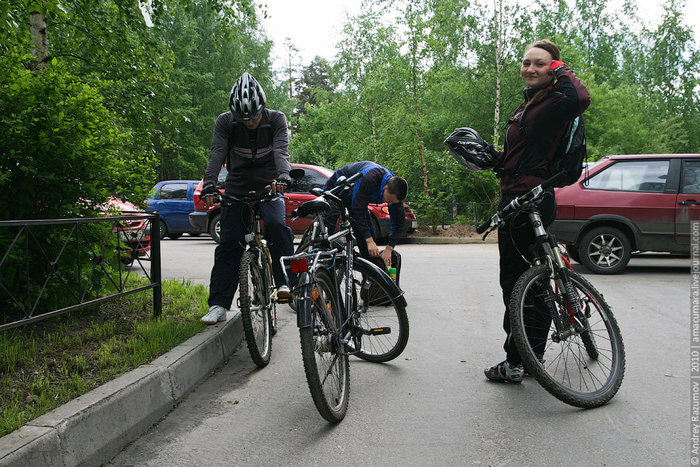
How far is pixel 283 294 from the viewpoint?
13.6 ft

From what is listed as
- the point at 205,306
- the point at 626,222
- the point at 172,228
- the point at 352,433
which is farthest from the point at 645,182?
the point at 172,228

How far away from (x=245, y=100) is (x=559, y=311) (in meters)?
2.64

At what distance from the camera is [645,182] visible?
829 centimetres

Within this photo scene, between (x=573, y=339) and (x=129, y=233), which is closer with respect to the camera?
(x=573, y=339)

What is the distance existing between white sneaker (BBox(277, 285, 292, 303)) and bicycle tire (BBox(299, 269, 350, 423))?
2.33 feet

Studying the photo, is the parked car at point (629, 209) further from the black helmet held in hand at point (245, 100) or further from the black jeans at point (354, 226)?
the black helmet held in hand at point (245, 100)

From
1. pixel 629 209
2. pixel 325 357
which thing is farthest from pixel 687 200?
pixel 325 357

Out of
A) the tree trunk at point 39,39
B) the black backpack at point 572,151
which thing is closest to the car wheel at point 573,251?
the black backpack at point 572,151

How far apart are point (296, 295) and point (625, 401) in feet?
6.58

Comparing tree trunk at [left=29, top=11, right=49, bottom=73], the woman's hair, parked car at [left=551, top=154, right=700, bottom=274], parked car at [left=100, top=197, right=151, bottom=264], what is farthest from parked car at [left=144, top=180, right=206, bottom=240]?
the woman's hair

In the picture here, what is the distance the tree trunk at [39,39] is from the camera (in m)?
5.09

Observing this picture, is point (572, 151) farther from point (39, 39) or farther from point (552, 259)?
point (39, 39)

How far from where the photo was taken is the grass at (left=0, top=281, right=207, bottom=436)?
2.80 m

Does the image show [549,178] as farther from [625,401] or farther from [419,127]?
[419,127]
